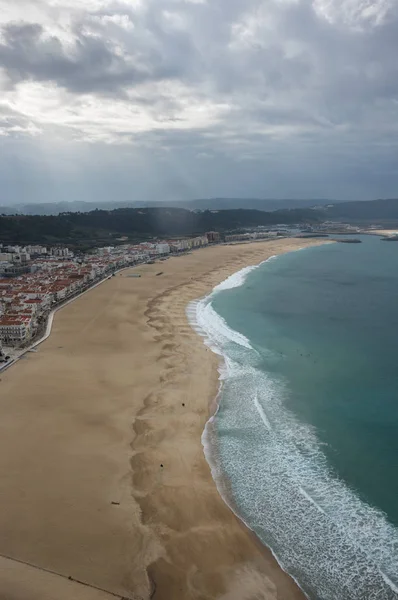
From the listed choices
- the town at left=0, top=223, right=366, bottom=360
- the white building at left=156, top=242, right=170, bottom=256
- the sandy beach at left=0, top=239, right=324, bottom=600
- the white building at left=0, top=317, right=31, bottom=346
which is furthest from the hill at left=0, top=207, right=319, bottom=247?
the sandy beach at left=0, top=239, right=324, bottom=600

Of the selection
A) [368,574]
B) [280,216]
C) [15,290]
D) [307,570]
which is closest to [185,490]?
[307,570]

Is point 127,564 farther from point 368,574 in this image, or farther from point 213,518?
point 368,574

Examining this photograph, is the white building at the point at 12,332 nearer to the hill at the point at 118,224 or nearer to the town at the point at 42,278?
the town at the point at 42,278

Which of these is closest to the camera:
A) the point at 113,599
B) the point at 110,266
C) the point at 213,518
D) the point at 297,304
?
the point at 113,599

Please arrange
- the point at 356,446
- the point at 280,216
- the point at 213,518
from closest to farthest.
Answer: the point at 213,518 < the point at 356,446 < the point at 280,216

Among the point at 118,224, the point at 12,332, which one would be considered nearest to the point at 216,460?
the point at 12,332

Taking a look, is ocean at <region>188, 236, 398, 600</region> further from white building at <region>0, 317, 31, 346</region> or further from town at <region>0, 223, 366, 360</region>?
town at <region>0, 223, 366, 360</region>
